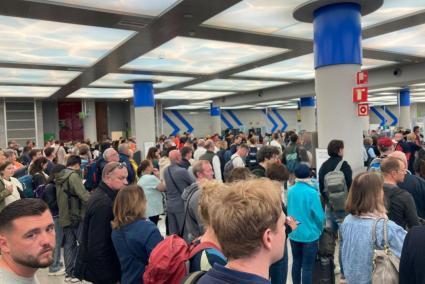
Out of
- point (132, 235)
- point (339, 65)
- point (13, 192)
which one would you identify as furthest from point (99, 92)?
point (132, 235)

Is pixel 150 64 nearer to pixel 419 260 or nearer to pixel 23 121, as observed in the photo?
pixel 419 260

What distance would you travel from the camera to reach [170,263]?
1.97 meters

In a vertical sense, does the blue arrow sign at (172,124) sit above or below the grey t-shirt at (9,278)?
above

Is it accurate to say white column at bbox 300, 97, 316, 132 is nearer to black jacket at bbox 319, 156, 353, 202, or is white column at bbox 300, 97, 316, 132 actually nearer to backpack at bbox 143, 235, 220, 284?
black jacket at bbox 319, 156, 353, 202

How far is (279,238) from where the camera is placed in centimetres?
127

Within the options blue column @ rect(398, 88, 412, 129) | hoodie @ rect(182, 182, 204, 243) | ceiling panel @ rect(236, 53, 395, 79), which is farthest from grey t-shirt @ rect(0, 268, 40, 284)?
blue column @ rect(398, 88, 412, 129)

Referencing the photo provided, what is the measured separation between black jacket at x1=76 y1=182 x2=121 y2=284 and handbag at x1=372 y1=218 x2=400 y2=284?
75.8 inches

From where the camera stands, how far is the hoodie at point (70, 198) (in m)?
4.54

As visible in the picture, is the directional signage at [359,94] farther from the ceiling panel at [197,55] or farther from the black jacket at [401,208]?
the ceiling panel at [197,55]

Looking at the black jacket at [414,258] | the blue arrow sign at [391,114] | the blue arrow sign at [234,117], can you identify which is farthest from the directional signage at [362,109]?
the blue arrow sign at [391,114]

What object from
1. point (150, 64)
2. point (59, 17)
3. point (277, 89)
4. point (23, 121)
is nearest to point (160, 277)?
point (59, 17)

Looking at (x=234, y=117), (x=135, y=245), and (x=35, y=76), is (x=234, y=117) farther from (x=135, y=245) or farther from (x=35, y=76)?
(x=135, y=245)

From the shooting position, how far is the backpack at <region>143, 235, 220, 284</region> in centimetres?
195

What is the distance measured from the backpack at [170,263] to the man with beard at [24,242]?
62 centimetres
